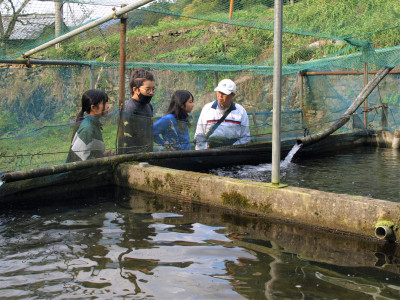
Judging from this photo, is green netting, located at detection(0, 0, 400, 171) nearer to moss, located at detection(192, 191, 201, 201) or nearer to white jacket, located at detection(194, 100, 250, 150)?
white jacket, located at detection(194, 100, 250, 150)

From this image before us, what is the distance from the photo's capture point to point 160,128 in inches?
299

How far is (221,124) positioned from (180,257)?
441 cm

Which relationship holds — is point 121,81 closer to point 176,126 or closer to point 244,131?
point 176,126

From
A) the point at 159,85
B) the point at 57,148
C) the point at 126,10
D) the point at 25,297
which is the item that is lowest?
the point at 25,297

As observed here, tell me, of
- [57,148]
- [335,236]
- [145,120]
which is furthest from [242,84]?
[335,236]

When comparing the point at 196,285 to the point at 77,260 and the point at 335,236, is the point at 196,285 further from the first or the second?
the point at 335,236

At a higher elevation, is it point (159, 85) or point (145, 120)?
point (159, 85)

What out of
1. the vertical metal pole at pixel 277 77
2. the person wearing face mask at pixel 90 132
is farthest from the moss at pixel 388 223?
the person wearing face mask at pixel 90 132

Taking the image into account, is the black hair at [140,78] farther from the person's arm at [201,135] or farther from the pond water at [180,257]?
the pond water at [180,257]

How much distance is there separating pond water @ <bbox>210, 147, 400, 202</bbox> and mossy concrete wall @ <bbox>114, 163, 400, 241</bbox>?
67.5 inches

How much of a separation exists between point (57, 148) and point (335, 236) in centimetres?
360

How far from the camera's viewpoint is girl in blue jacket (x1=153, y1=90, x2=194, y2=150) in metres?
7.61

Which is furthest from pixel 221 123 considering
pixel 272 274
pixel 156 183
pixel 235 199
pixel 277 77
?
pixel 272 274

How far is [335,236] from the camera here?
15.4 ft
